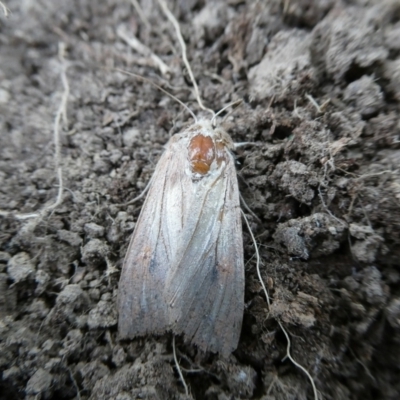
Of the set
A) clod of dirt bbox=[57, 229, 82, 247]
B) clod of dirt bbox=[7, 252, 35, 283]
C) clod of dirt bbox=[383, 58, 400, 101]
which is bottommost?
clod of dirt bbox=[7, 252, 35, 283]

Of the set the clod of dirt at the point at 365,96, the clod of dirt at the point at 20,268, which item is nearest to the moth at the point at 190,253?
the clod of dirt at the point at 20,268

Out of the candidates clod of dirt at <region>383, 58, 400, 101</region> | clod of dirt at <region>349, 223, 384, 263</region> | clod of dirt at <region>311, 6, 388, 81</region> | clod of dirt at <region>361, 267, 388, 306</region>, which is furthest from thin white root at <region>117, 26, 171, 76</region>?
clod of dirt at <region>361, 267, 388, 306</region>

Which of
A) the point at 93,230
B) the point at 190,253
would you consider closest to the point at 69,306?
the point at 93,230

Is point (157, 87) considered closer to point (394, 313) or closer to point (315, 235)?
point (315, 235)

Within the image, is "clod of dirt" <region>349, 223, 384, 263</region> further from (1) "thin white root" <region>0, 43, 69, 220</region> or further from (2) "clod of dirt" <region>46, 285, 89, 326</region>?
(1) "thin white root" <region>0, 43, 69, 220</region>

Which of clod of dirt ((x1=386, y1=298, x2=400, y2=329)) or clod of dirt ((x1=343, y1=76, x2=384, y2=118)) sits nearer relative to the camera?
clod of dirt ((x1=386, y1=298, x2=400, y2=329))

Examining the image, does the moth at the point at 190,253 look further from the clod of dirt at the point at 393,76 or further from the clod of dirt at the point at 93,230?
the clod of dirt at the point at 393,76
